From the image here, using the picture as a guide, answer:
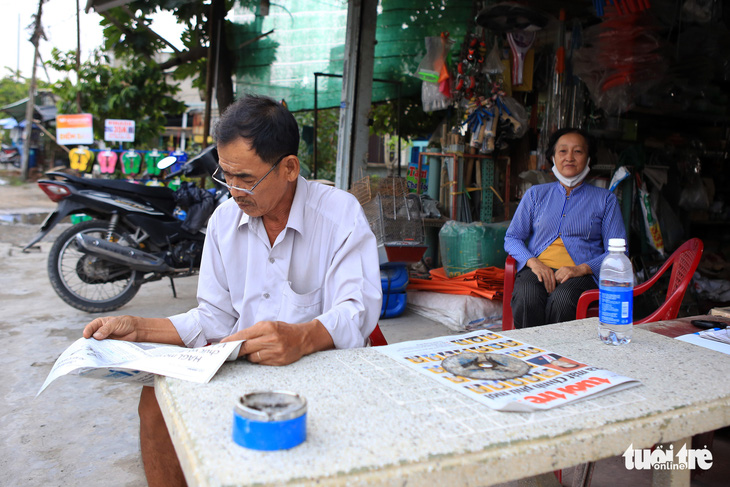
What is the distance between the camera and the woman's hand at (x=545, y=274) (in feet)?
9.57

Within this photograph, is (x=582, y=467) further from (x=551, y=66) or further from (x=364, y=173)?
(x=551, y=66)

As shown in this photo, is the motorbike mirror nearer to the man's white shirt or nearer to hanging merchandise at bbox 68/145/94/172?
the man's white shirt

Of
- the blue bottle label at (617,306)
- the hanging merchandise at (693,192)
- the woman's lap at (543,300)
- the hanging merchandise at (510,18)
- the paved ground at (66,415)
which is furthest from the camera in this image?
the hanging merchandise at (693,192)

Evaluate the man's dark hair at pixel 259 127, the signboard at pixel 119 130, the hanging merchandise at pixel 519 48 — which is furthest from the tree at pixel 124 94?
the man's dark hair at pixel 259 127

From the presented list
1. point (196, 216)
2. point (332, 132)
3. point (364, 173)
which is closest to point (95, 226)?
point (196, 216)

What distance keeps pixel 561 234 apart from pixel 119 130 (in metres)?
8.68

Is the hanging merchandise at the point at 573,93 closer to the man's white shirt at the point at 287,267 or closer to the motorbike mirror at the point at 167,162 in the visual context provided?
the motorbike mirror at the point at 167,162

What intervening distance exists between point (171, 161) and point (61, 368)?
12.3 ft

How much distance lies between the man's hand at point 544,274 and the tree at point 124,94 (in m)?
7.85

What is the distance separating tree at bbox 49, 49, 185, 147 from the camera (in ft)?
Result: 31.1

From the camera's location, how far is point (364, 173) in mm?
5184

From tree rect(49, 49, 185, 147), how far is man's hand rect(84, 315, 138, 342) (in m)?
8.50

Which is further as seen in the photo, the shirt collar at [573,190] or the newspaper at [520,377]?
the shirt collar at [573,190]

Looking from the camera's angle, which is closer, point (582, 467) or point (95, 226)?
point (582, 467)
